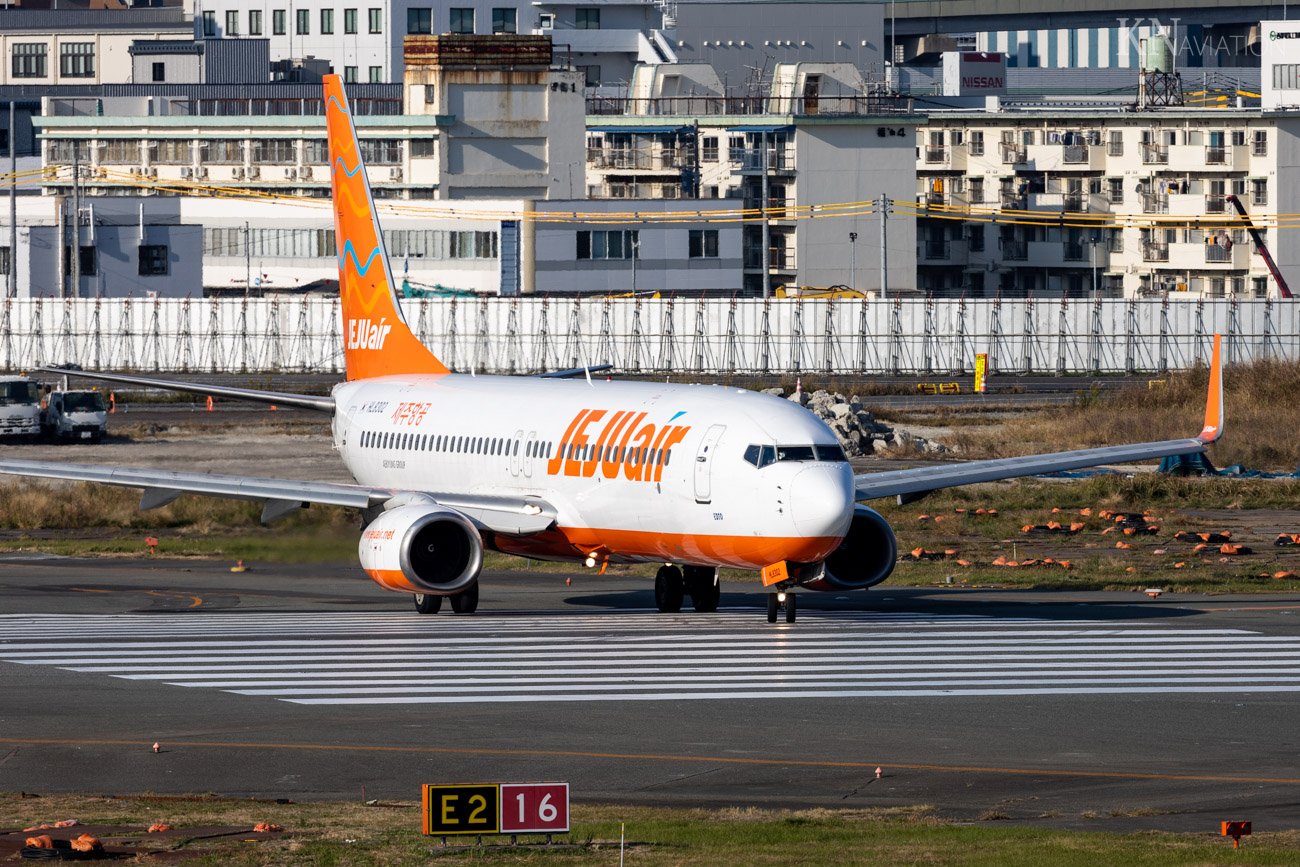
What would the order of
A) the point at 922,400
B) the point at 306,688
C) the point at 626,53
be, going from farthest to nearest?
the point at 626,53 < the point at 922,400 < the point at 306,688

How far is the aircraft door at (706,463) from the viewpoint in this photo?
113 feet

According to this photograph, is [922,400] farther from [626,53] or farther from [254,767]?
[626,53]

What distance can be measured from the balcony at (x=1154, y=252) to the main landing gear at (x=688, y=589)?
106m

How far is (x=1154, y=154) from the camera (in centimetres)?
14125

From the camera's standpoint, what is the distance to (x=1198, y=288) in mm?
138875

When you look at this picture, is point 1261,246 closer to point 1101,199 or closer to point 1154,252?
point 1154,252

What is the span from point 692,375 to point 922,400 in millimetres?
14890

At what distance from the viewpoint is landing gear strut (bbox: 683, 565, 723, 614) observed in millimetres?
39156

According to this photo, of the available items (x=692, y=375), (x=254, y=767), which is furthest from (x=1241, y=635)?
(x=692, y=375)

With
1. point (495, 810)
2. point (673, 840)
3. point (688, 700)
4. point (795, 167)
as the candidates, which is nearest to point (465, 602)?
point (688, 700)

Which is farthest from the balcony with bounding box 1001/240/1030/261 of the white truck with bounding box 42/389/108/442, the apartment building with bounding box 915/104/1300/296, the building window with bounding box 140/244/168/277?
the white truck with bounding box 42/389/108/442

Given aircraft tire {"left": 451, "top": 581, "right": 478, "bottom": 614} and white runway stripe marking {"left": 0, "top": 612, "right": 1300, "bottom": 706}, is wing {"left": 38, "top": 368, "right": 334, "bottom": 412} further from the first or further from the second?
aircraft tire {"left": 451, "top": 581, "right": 478, "bottom": 614}

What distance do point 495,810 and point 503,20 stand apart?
566 ft

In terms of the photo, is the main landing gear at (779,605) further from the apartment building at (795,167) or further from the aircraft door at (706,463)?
the apartment building at (795,167)
